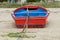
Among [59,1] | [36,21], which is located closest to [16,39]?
[36,21]

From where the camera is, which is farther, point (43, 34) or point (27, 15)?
point (27, 15)

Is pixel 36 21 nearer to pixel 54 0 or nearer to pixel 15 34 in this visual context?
pixel 15 34

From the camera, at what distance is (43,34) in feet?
29.7

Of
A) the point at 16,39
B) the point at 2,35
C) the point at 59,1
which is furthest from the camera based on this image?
the point at 59,1

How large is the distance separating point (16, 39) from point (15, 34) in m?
0.85

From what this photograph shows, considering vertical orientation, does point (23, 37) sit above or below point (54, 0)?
above

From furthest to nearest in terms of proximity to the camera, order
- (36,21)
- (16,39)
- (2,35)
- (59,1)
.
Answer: (59,1)
(36,21)
(2,35)
(16,39)

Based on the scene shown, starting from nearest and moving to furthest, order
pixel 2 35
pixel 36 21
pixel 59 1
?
1. pixel 2 35
2. pixel 36 21
3. pixel 59 1

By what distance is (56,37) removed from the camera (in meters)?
8.44

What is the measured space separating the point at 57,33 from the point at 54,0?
18885 millimetres

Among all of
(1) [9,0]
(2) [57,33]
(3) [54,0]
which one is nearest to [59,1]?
(3) [54,0]

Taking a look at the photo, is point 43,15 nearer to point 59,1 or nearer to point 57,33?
point 57,33

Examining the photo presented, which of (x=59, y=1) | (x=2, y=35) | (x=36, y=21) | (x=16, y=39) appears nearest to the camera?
(x=16, y=39)

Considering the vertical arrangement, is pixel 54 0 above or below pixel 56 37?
below
